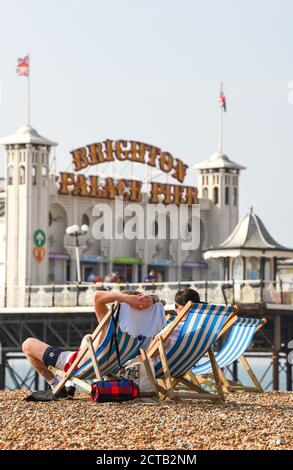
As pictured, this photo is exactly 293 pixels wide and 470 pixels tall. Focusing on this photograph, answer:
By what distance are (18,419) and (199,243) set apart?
45.0 meters

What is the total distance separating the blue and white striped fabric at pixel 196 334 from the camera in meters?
13.5

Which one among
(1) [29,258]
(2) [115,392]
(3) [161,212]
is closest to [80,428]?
(2) [115,392]

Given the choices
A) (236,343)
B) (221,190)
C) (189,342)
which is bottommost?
(236,343)

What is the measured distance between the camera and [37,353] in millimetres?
14211

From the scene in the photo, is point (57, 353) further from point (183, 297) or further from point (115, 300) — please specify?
point (183, 297)

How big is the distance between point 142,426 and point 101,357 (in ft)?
8.63

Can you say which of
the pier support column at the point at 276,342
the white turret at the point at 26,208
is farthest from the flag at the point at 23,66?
the pier support column at the point at 276,342

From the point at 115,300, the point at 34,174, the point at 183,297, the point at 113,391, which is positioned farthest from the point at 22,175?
the point at 113,391

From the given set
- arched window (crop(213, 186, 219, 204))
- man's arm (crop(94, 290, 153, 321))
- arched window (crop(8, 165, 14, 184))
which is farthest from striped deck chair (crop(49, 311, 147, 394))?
arched window (crop(213, 186, 219, 204))

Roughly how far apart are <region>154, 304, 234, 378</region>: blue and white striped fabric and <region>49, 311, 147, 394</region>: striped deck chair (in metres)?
0.31

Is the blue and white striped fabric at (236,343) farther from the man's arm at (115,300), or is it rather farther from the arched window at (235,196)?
the arched window at (235,196)

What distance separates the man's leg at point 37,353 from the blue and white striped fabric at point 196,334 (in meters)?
1.07

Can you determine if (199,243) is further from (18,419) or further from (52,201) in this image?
(18,419)

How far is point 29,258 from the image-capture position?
1912 inches
